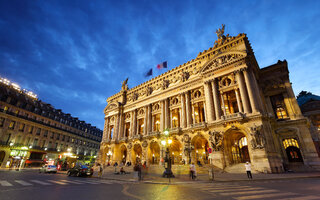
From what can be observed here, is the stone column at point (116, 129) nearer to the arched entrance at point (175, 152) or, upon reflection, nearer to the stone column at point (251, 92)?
the arched entrance at point (175, 152)

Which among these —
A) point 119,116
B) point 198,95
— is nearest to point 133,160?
point 119,116

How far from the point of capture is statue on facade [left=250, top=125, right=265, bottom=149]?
71.2 ft

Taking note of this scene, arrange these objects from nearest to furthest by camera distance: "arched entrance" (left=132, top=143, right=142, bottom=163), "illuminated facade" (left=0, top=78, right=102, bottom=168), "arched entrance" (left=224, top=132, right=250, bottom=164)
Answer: "arched entrance" (left=224, top=132, right=250, bottom=164) → "arched entrance" (left=132, top=143, right=142, bottom=163) → "illuminated facade" (left=0, top=78, right=102, bottom=168)

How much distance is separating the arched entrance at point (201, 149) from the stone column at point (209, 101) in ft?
14.6

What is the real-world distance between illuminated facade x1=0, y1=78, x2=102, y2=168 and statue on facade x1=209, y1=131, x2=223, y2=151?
32.4 meters

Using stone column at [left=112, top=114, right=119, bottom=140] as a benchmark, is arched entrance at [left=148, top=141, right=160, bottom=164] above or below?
below

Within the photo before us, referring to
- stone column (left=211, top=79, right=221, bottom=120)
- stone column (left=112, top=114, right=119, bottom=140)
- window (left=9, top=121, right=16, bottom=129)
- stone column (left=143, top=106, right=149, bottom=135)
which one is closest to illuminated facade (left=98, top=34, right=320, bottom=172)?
stone column (left=211, top=79, right=221, bottom=120)

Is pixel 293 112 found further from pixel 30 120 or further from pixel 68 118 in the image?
pixel 68 118

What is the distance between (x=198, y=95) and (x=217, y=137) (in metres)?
10.5

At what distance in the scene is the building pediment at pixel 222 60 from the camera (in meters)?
28.1

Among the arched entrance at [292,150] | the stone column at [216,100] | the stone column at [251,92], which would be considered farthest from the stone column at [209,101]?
the arched entrance at [292,150]

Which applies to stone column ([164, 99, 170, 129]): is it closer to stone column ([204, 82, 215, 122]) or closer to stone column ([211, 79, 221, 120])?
stone column ([204, 82, 215, 122])

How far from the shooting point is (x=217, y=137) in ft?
83.5

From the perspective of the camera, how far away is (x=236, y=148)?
26266 mm
